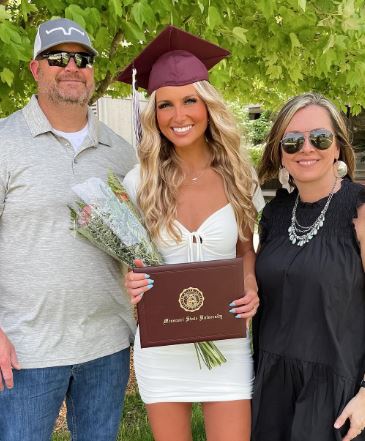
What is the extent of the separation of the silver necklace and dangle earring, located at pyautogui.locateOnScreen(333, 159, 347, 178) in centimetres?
7

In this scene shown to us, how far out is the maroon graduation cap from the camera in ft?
8.51

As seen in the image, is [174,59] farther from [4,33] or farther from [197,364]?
[197,364]

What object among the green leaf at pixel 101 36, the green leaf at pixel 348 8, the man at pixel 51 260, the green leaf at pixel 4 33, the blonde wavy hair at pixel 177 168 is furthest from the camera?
the green leaf at pixel 101 36

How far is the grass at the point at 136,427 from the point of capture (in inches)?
163

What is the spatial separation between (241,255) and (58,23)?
4.69 ft

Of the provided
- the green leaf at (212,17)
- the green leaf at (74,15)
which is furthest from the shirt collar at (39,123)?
the green leaf at (212,17)

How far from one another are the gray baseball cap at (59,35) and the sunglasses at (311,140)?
106cm

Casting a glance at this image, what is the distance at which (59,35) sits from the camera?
2.61 meters

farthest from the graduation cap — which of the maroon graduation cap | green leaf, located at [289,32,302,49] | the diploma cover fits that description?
green leaf, located at [289,32,302,49]

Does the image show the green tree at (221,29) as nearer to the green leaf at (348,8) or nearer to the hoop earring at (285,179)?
the green leaf at (348,8)

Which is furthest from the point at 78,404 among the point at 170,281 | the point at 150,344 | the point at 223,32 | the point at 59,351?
the point at 223,32

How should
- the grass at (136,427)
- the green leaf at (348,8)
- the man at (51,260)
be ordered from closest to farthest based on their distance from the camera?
the man at (51,260), the green leaf at (348,8), the grass at (136,427)

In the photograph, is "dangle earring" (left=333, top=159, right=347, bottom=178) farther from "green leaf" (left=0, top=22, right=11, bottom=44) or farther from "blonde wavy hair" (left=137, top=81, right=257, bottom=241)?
"green leaf" (left=0, top=22, right=11, bottom=44)

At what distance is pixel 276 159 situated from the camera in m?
2.70
